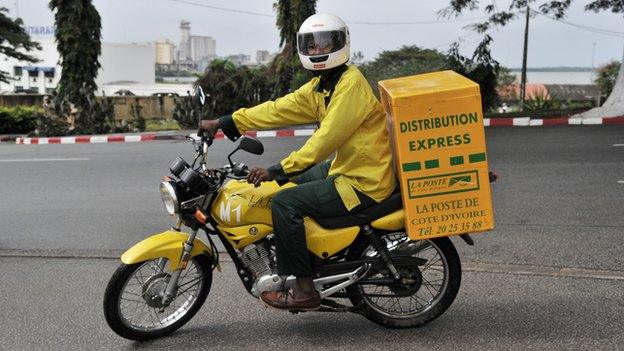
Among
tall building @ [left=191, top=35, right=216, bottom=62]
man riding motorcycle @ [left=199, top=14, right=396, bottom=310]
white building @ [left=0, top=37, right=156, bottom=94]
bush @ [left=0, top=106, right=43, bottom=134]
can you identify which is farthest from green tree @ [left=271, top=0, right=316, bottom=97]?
tall building @ [left=191, top=35, right=216, bottom=62]

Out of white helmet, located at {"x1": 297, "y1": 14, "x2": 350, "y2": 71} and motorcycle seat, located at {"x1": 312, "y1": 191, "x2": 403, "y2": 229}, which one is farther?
motorcycle seat, located at {"x1": 312, "y1": 191, "x2": 403, "y2": 229}

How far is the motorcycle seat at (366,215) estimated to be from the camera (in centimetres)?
387

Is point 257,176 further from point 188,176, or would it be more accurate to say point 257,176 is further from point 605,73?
point 605,73

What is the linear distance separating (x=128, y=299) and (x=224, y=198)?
87cm

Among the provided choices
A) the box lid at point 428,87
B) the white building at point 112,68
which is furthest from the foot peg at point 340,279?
the white building at point 112,68

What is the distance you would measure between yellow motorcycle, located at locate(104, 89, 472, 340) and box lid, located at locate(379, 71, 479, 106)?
1.95 ft

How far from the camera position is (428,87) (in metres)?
3.82

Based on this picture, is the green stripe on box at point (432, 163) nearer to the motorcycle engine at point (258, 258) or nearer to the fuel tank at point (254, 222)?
the fuel tank at point (254, 222)

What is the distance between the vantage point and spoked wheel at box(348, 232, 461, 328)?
4051mm

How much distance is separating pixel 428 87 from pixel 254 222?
1258 mm

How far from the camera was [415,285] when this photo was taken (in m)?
4.13

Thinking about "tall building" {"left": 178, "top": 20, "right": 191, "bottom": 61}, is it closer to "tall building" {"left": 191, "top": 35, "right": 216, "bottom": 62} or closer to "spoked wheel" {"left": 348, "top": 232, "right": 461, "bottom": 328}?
"tall building" {"left": 191, "top": 35, "right": 216, "bottom": 62}

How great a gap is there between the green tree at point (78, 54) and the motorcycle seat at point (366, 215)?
61.5 feet

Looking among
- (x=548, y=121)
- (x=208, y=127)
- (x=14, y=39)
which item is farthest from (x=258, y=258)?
(x=14, y=39)
